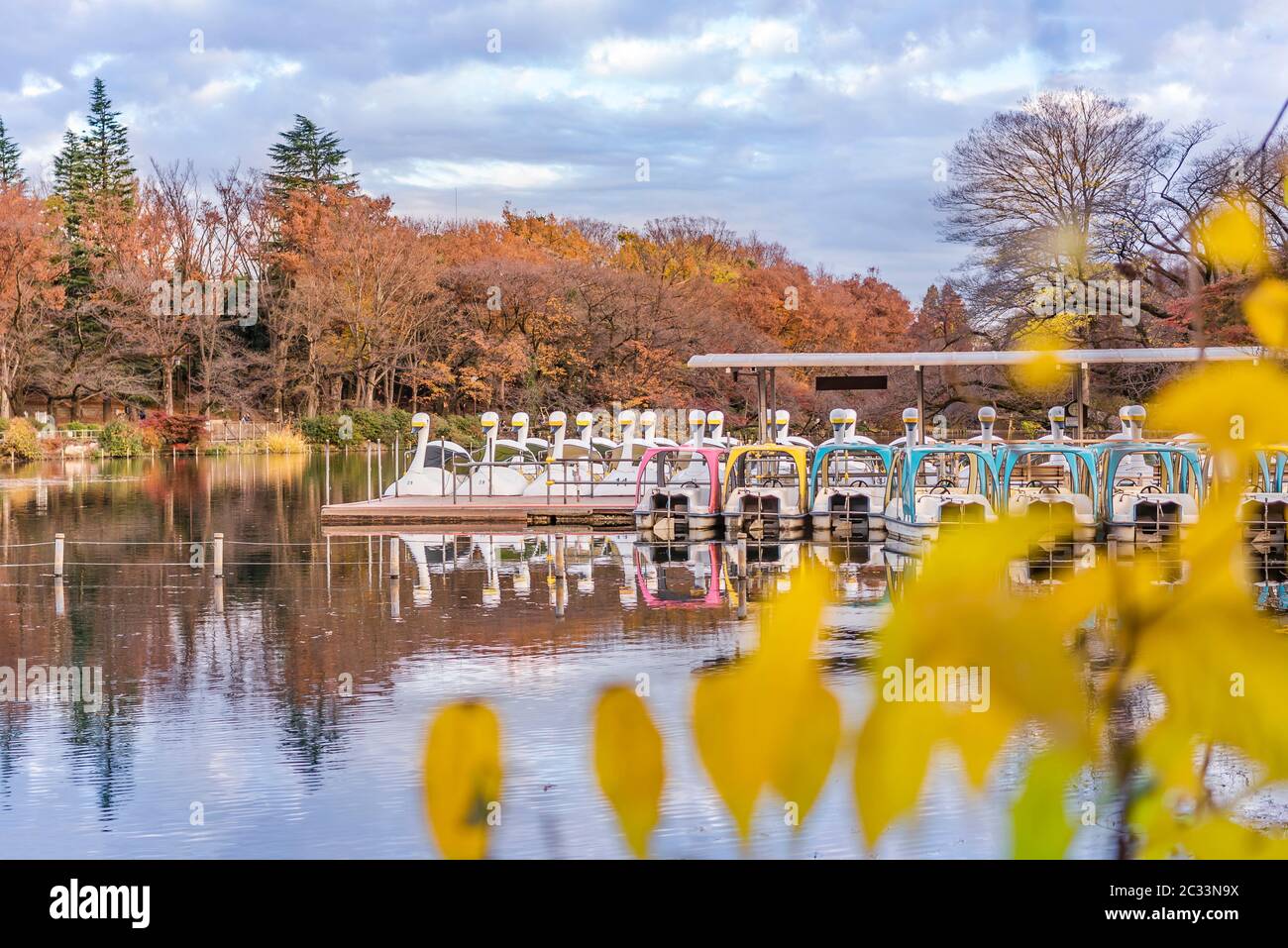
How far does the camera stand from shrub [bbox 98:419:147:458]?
175ft

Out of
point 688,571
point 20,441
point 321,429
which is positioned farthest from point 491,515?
point 321,429

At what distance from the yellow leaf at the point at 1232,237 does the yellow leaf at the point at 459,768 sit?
0.61 metres

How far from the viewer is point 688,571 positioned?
23.2 metres

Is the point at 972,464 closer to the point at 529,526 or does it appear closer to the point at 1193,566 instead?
Answer: the point at 529,526

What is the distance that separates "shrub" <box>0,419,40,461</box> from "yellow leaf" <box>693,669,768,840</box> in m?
52.4

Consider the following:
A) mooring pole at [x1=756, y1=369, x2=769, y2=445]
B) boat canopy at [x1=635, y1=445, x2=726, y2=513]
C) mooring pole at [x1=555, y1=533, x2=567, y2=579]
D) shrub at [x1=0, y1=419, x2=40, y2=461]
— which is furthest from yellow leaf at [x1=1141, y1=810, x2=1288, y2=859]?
shrub at [x1=0, y1=419, x2=40, y2=461]

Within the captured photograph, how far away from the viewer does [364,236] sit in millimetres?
61438

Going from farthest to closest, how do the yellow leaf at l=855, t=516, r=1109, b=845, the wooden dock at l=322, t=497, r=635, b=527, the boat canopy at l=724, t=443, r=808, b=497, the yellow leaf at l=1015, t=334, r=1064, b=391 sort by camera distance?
the wooden dock at l=322, t=497, r=635, b=527 → the boat canopy at l=724, t=443, r=808, b=497 → the yellow leaf at l=1015, t=334, r=1064, b=391 → the yellow leaf at l=855, t=516, r=1109, b=845

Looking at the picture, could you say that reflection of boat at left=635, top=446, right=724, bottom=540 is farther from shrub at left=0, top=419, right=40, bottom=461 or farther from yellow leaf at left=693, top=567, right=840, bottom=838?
shrub at left=0, top=419, right=40, bottom=461

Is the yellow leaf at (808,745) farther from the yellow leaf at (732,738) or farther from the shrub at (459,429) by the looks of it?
the shrub at (459,429)

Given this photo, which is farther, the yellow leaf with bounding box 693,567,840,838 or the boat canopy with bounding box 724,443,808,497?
the boat canopy with bounding box 724,443,808,497

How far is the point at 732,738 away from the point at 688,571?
2239 cm

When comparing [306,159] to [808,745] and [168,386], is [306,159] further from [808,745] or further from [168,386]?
[808,745]
